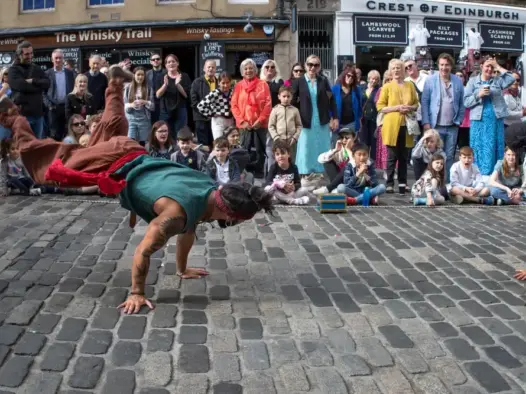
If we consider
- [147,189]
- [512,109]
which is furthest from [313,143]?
[147,189]

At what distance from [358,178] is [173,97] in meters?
3.60

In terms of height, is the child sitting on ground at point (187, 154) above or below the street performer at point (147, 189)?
above

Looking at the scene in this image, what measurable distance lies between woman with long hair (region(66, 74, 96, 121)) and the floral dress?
3369 millimetres

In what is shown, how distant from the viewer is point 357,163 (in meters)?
8.98

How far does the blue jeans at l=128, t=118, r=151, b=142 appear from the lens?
1061 centimetres

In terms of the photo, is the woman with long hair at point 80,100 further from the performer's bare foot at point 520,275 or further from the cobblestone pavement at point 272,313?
the performer's bare foot at point 520,275

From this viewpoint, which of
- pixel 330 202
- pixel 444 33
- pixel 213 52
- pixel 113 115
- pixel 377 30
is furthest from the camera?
pixel 444 33

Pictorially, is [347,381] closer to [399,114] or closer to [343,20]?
[399,114]

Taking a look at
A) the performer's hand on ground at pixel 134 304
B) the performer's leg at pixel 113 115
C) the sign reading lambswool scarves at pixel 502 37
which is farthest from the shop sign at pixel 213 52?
the performer's hand on ground at pixel 134 304

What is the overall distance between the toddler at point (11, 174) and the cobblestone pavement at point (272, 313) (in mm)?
1996

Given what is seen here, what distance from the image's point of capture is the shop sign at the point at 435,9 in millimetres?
19016

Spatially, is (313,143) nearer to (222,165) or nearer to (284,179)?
(284,179)

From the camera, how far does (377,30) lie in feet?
63.0

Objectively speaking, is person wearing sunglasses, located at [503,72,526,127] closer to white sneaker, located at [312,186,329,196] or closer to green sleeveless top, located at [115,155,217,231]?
white sneaker, located at [312,186,329,196]
